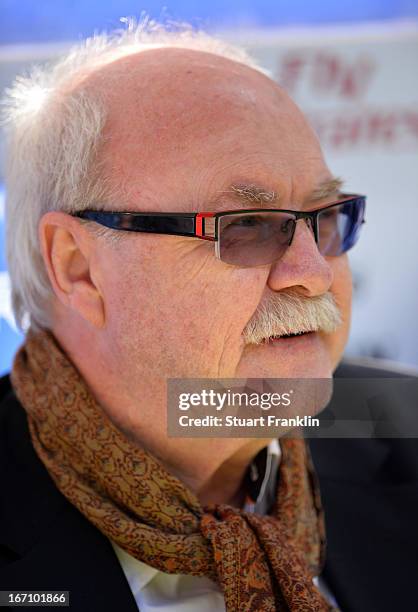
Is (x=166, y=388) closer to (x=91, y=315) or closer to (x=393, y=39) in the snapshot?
(x=91, y=315)

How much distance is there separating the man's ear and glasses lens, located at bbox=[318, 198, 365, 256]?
1.86 ft

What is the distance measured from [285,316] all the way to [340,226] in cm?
37

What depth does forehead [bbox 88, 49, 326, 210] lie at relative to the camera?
1.52 metres

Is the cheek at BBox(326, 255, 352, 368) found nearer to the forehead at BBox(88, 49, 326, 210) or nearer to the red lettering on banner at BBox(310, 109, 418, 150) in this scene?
the forehead at BBox(88, 49, 326, 210)

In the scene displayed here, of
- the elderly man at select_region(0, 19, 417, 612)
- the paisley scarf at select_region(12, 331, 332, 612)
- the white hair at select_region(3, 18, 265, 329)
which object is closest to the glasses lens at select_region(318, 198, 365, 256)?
the elderly man at select_region(0, 19, 417, 612)

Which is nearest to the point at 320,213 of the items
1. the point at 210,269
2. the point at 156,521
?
the point at 210,269

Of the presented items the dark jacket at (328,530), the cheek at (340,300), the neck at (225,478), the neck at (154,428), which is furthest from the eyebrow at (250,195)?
the dark jacket at (328,530)

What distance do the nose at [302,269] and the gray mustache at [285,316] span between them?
2cm

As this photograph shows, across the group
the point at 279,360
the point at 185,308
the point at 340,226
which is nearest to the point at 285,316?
the point at 279,360

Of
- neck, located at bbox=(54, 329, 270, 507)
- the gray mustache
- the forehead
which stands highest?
the forehead

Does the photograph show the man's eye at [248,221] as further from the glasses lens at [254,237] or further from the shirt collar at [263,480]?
the shirt collar at [263,480]

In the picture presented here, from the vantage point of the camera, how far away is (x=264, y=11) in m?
2.89

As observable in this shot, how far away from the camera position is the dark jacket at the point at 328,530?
145 cm

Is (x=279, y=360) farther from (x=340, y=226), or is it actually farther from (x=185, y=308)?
(x=340, y=226)
